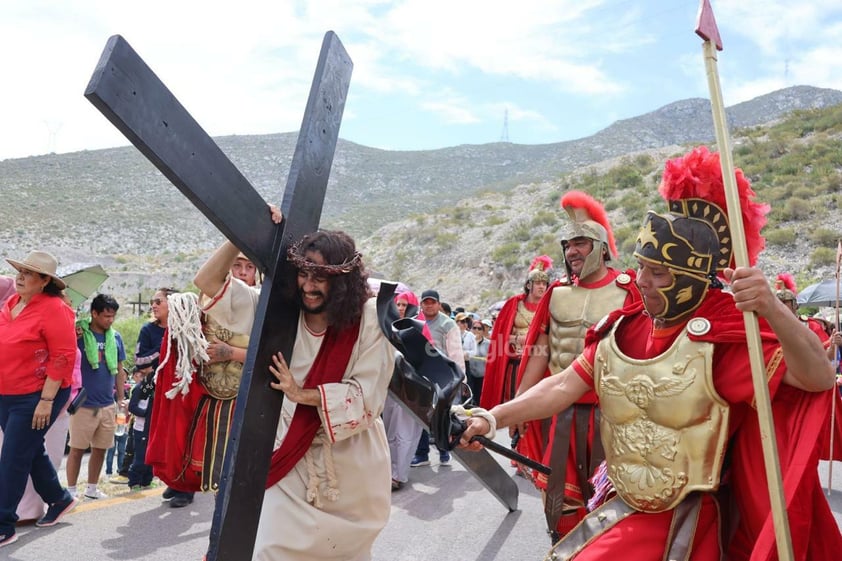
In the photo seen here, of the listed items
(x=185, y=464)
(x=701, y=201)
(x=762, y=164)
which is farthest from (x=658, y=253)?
(x=762, y=164)

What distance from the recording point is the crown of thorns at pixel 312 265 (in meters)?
3.20

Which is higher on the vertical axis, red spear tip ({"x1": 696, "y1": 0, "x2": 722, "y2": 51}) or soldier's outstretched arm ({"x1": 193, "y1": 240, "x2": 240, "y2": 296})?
red spear tip ({"x1": 696, "y1": 0, "x2": 722, "y2": 51})

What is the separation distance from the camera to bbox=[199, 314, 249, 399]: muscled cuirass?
233 inches

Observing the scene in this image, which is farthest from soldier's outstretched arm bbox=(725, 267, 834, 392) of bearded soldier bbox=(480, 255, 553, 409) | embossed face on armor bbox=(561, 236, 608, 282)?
bearded soldier bbox=(480, 255, 553, 409)

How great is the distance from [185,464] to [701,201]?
14.2 ft

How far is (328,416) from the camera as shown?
348 cm

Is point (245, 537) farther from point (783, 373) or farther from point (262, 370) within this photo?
point (783, 373)

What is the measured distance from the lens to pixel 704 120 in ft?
245

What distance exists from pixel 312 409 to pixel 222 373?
8.36ft

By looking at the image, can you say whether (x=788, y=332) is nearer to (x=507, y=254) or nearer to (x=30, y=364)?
(x=30, y=364)

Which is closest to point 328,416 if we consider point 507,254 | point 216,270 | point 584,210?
point 216,270

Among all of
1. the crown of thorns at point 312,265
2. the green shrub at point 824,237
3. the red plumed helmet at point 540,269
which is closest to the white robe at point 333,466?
the crown of thorns at point 312,265

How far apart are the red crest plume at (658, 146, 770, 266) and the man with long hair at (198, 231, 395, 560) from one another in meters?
1.45

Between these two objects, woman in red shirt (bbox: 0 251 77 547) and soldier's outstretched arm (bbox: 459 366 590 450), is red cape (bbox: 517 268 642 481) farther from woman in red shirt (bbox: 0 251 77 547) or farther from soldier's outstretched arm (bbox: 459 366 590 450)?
woman in red shirt (bbox: 0 251 77 547)
